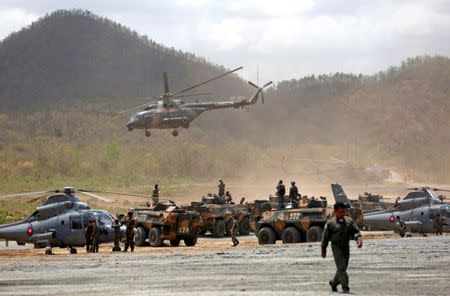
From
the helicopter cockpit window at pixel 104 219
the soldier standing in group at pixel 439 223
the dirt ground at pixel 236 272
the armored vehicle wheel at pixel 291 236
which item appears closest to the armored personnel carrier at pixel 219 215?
the helicopter cockpit window at pixel 104 219

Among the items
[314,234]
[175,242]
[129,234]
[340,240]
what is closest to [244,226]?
[175,242]

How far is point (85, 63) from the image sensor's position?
132 m

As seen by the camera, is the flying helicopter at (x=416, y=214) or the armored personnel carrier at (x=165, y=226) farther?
the flying helicopter at (x=416, y=214)

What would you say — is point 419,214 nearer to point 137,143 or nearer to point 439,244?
point 439,244

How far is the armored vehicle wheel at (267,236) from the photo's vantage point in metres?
33.6

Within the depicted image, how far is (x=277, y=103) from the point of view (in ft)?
368

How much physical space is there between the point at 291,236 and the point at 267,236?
107cm

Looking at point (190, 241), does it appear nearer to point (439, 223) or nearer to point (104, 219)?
point (104, 219)

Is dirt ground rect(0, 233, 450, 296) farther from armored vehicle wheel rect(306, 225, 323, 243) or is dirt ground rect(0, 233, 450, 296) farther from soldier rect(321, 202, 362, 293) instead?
armored vehicle wheel rect(306, 225, 323, 243)

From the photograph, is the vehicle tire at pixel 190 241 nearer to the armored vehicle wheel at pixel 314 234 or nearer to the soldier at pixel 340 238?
the armored vehicle wheel at pixel 314 234

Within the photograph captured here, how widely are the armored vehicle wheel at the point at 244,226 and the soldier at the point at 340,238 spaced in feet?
87.0

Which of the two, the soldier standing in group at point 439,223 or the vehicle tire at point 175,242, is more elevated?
the soldier standing in group at point 439,223

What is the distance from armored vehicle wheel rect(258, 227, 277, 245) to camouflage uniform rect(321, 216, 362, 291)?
16.3m

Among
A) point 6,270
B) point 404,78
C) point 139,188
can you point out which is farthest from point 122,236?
point 404,78
